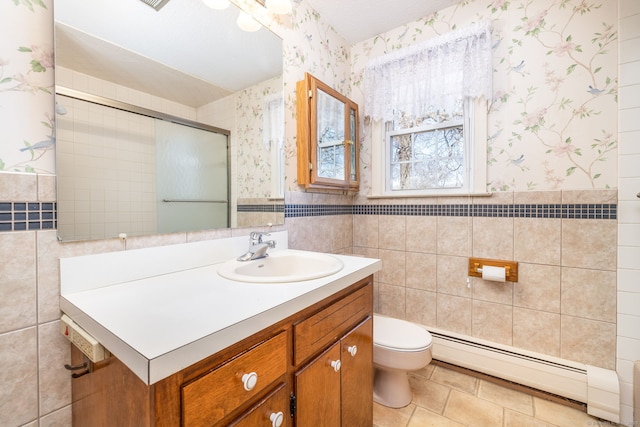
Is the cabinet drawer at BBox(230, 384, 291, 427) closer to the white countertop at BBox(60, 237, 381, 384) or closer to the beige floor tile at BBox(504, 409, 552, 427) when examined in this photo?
the white countertop at BBox(60, 237, 381, 384)

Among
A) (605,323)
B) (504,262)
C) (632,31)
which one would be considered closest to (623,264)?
(605,323)

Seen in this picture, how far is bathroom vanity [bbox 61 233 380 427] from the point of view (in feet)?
1.76

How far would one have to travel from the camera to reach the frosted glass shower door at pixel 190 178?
1.11 m

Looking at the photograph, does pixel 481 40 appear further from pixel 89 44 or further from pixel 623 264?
pixel 89 44

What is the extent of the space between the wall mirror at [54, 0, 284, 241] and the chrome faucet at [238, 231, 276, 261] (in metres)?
0.13

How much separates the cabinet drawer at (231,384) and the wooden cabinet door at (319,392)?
0.46ft

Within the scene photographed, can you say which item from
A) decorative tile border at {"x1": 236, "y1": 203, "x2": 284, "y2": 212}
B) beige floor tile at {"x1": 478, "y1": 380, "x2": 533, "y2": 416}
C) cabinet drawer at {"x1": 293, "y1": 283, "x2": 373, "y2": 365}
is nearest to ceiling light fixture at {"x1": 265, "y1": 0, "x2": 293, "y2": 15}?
decorative tile border at {"x1": 236, "y1": 203, "x2": 284, "y2": 212}

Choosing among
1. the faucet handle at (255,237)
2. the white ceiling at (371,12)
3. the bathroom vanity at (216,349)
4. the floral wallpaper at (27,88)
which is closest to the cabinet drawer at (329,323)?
the bathroom vanity at (216,349)

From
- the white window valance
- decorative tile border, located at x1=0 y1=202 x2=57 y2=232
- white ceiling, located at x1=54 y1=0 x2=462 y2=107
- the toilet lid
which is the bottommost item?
the toilet lid

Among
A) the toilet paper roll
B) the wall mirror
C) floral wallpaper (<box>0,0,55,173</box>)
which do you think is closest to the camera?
floral wallpaper (<box>0,0,55,173</box>)

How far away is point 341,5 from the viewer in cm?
184

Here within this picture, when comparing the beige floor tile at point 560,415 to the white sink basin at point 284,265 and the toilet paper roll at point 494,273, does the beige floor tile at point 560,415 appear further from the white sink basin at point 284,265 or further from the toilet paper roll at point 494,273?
the white sink basin at point 284,265

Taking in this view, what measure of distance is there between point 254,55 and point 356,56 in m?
1.11

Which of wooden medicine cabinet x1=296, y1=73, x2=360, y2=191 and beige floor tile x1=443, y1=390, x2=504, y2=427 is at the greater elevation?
wooden medicine cabinet x1=296, y1=73, x2=360, y2=191
